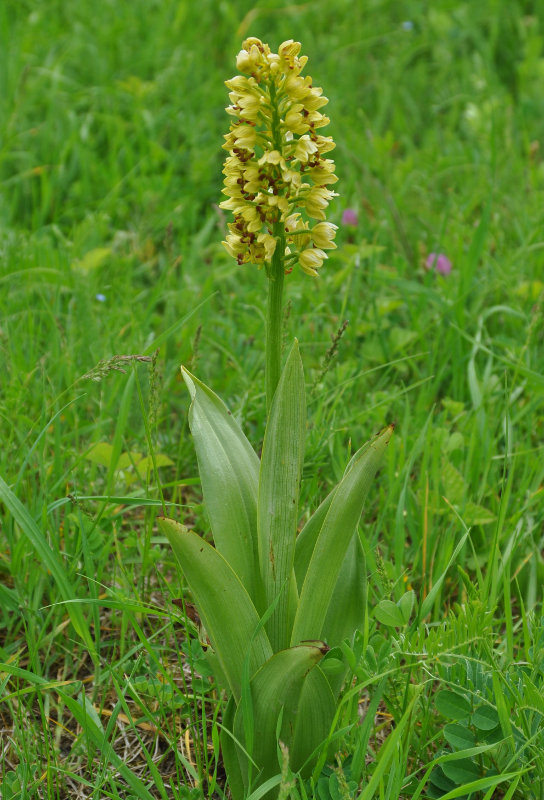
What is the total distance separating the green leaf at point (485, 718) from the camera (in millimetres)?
1526

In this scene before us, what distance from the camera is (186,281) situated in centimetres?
319

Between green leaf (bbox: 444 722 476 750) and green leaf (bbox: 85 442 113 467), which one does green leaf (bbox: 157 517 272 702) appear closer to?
green leaf (bbox: 444 722 476 750)

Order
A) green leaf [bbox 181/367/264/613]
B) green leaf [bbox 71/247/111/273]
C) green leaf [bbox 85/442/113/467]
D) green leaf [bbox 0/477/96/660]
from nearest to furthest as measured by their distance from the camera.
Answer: green leaf [bbox 181/367/264/613] → green leaf [bbox 0/477/96/660] → green leaf [bbox 85/442/113/467] → green leaf [bbox 71/247/111/273]

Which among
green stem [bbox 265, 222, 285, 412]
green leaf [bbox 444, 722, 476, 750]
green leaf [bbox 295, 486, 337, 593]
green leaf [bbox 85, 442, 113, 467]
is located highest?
green stem [bbox 265, 222, 285, 412]

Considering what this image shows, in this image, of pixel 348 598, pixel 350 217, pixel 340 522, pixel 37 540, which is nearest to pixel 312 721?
pixel 348 598

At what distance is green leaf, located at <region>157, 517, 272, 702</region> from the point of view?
1415mm

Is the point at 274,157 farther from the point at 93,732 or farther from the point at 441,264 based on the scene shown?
the point at 441,264

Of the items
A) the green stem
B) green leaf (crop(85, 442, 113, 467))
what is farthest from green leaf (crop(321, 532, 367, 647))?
green leaf (crop(85, 442, 113, 467))

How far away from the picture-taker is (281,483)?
4.91ft

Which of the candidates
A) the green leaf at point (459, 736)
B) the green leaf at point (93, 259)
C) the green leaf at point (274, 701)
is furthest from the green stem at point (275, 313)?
the green leaf at point (93, 259)

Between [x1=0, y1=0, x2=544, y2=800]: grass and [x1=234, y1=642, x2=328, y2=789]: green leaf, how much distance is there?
96mm

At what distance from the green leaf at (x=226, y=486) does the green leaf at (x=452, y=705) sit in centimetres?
36

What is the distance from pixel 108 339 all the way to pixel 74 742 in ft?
4.01

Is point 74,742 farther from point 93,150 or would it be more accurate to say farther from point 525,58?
point 525,58
